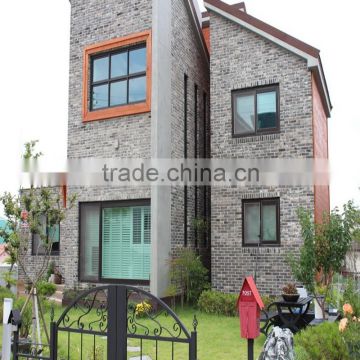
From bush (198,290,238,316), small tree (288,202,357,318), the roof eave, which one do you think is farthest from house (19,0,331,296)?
small tree (288,202,357,318)

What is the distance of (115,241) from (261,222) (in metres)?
3.86

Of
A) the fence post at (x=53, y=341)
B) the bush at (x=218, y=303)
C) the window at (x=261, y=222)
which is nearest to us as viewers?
the fence post at (x=53, y=341)

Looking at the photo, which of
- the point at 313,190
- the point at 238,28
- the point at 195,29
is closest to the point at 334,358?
the point at 313,190

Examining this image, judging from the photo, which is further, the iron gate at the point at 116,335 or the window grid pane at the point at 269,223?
the window grid pane at the point at 269,223

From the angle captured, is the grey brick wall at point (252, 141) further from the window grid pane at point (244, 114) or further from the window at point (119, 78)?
the window at point (119, 78)

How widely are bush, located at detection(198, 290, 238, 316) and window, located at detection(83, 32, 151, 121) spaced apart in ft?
16.4

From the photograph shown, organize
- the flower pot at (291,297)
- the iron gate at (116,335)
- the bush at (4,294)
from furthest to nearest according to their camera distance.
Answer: the bush at (4,294) < the flower pot at (291,297) < the iron gate at (116,335)

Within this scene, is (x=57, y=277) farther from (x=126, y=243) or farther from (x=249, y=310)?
(x=249, y=310)

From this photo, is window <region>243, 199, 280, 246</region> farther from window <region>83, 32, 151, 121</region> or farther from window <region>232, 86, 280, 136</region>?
window <region>83, 32, 151, 121</region>

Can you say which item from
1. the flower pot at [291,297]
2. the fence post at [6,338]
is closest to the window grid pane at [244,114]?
the flower pot at [291,297]

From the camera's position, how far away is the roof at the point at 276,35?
12422 millimetres

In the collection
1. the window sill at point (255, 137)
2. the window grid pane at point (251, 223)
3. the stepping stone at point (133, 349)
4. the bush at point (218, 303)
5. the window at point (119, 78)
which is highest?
the window at point (119, 78)

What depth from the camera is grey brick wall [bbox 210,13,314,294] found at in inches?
480

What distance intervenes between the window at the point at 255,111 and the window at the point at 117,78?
8.54 ft
